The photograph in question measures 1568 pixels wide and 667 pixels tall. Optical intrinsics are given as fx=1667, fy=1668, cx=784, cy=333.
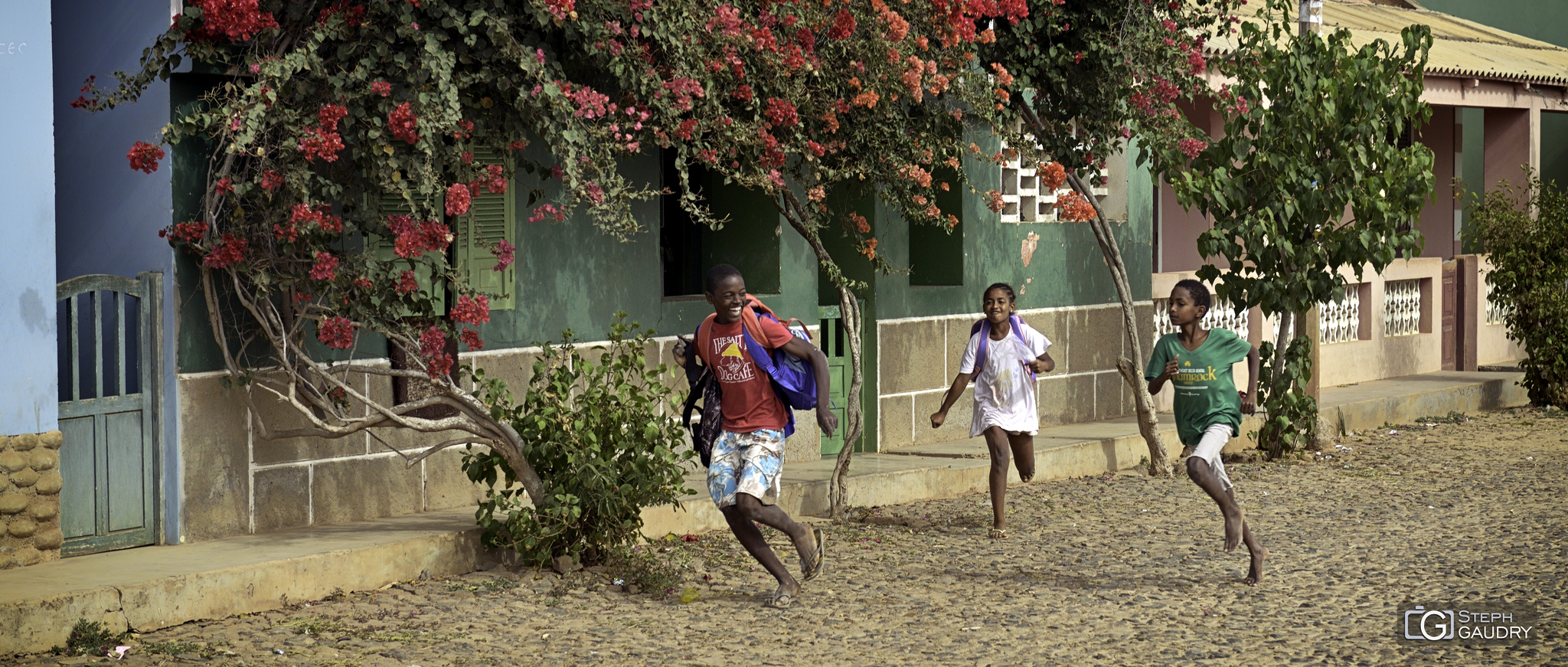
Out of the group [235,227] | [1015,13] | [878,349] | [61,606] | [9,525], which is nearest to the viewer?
[61,606]

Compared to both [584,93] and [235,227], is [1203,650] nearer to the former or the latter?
[584,93]

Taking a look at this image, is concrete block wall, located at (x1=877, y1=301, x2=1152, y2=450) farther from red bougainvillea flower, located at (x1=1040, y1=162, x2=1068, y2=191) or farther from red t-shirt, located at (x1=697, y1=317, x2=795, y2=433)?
red t-shirt, located at (x1=697, y1=317, x2=795, y2=433)

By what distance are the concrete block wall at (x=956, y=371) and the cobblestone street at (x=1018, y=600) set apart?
1.89 meters

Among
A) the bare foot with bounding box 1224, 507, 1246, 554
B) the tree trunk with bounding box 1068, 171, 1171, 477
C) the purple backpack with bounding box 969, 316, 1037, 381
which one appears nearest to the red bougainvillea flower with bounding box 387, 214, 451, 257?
the purple backpack with bounding box 969, 316, 1037, 381

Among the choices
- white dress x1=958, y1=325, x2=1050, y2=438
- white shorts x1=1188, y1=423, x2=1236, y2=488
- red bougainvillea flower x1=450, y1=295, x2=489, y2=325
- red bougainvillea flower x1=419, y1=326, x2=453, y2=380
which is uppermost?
red bougainvillea flower x1=450, y1=295, x2=489, y2=325

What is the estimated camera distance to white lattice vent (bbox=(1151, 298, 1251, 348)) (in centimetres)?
1470

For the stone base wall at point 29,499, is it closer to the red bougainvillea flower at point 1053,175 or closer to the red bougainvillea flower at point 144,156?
the red bougainvillea flower at point 144,156

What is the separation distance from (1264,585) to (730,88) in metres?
3.67

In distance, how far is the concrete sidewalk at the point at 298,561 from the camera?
651 cm

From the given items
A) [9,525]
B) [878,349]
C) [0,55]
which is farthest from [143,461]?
[878,349]

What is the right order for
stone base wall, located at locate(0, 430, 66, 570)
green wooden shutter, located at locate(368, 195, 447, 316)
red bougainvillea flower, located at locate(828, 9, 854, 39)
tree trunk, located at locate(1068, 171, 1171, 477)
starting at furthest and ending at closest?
1. tree trunk, located at locate(1068, 171, 1171, 477)
2. red bougainvillea flower, located at locate(828, 9, 854, 39)
3. green wooden shutter, located at locate(368, 195, 447, 316)
4. stone base wall, located at locate(0, 430, 66, 570)

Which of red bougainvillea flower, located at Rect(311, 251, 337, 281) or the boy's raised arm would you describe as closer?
the boy's raised arm

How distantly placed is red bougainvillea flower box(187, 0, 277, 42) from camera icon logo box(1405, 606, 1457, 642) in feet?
17.9

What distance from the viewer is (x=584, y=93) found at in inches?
311
